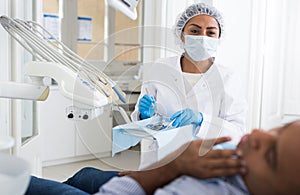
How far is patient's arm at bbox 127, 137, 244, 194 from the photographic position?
616 millimetres

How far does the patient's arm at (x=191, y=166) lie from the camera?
0.62 metres

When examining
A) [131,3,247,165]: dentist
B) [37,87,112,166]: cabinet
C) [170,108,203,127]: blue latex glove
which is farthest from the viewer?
[37,87,112,166]: cabinet

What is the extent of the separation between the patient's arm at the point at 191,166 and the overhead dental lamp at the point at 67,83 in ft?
1.03

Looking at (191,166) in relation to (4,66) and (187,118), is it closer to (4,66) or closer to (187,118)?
(187,118)

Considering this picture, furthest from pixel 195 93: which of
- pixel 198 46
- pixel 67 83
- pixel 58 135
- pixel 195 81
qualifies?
pixel 58 135

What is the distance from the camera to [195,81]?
163 centimetres

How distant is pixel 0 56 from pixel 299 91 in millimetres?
2257

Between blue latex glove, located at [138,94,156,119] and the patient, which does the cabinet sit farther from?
the patient

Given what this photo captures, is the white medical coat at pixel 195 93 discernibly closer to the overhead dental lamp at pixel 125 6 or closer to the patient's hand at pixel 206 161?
the overhead dental lamp at pixel 125 6

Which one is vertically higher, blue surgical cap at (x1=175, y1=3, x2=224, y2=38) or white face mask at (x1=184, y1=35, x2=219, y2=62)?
blue surgical cap at (x1=175, y1=3, x2=224, y2=38)

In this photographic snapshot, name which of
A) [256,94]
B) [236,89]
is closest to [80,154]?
[256,94]

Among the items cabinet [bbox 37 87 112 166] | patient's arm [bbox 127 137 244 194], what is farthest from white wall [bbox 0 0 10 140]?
cabinet [bbox 37 87 112 166]

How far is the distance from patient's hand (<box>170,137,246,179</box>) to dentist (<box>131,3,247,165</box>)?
77 cm

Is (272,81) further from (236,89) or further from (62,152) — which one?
(62,152)
